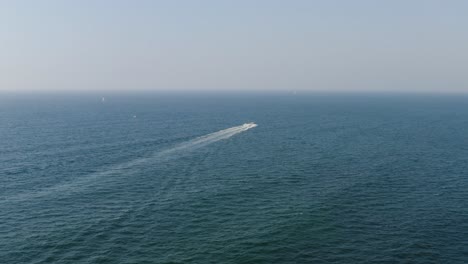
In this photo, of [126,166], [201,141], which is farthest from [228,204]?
[201,141]

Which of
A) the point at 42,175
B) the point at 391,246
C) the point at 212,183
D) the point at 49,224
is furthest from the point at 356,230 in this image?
the point at 42,175

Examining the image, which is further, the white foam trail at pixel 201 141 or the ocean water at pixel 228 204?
the white foam trail at pixel 201 141

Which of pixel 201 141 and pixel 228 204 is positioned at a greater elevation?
pixel 201 141

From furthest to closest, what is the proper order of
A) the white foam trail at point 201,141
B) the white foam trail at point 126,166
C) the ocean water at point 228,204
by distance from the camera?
the white foam trail at point 201,141, the white foam trail at point 126,166, the ocean water at point 228,204

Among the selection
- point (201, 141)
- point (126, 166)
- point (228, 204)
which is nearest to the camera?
point (228, 204)

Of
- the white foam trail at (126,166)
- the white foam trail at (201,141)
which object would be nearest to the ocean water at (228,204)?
the white foam trail at (126,166)

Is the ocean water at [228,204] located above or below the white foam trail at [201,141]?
below

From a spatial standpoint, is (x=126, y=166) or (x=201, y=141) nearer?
(x=126, y=166)

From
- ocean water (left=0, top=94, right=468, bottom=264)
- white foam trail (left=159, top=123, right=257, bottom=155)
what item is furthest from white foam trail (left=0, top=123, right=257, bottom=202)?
ocean water (left=0, top=94, right=468, bottom=264)

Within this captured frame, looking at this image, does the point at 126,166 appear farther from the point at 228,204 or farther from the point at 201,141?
the point at 201,141

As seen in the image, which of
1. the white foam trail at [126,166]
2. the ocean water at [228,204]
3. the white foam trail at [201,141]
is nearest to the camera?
the ocean water at [228,204]

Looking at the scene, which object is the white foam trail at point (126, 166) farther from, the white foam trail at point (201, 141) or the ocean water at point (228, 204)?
the ocean water at point (228, 204)
